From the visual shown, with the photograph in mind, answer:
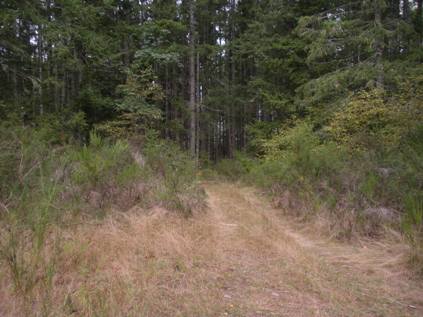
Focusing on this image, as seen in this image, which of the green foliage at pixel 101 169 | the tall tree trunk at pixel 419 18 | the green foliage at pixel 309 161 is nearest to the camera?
the green foliage at pixel 101 169

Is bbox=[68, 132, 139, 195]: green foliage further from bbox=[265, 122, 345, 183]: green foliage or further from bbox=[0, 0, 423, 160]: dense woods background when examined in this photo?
bbox=[0, 0, 423, 160]: dense woods background

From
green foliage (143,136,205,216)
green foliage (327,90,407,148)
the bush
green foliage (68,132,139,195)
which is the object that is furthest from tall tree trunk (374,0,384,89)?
green foliage (68,132,139,195)

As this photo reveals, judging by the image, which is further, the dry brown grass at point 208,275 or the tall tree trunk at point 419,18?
the tall tree trunk at point 419,18

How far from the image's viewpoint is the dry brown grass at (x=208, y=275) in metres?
2.60

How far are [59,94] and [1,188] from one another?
17.6 metres

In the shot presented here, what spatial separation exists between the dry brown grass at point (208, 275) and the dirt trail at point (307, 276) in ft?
0.03

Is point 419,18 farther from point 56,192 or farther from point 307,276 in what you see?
point 56,192

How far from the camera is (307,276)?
3.48 m

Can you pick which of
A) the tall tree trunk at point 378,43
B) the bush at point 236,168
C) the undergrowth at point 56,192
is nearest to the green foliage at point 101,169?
the undergrowth at point 56,192

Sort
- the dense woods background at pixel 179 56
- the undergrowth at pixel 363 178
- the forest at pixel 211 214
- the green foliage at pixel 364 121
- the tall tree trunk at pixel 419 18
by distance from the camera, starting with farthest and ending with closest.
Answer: the tall tree trunk at pixel 419 18
the dense woods background at pixel 179 56
the green foliage at pixel 364 121
the undergrowth at pixel 363 178
the forest at pixel 211 214

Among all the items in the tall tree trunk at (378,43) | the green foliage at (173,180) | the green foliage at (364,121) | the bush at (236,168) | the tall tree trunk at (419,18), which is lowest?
the bush at (236,168)

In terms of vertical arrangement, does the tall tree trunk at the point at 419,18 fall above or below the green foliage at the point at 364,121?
above

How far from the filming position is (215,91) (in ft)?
68.8

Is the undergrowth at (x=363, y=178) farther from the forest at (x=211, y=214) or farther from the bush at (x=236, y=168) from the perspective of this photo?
the bush at (x=236, y=168)
